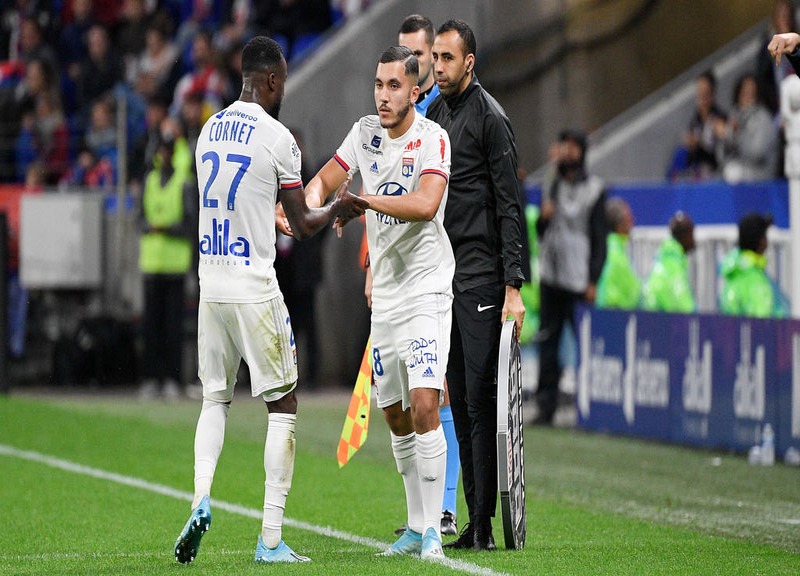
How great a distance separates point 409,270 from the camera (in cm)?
702

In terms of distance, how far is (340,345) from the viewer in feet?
58.7

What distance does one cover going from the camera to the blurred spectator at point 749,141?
50.5 feet

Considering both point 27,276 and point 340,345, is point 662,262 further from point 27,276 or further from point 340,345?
point 27,276

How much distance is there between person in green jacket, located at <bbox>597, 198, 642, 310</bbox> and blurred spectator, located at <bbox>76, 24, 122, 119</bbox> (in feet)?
29.7

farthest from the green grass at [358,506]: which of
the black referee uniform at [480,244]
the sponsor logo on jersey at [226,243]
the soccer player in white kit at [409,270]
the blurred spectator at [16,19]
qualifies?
the blurred spectator at [16,19]

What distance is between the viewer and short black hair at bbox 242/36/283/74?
22.4 feet

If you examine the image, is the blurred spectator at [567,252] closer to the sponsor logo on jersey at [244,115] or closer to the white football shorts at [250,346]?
the white football shorts at [250,346]

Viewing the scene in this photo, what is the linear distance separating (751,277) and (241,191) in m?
6.45

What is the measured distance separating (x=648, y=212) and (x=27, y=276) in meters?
6.75

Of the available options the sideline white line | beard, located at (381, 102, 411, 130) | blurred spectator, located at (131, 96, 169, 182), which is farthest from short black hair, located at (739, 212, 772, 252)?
blurred spectator, located at (131, 96, 169, 182)

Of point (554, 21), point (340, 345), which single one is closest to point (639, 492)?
point (340, 345)

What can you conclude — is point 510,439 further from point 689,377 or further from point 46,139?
point 46,139

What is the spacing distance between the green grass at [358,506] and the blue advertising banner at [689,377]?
239 millimetres

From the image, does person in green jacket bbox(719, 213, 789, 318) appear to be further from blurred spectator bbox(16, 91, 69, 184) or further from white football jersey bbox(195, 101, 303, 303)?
blurred spectator bbox(16, 91, 69, 184)
